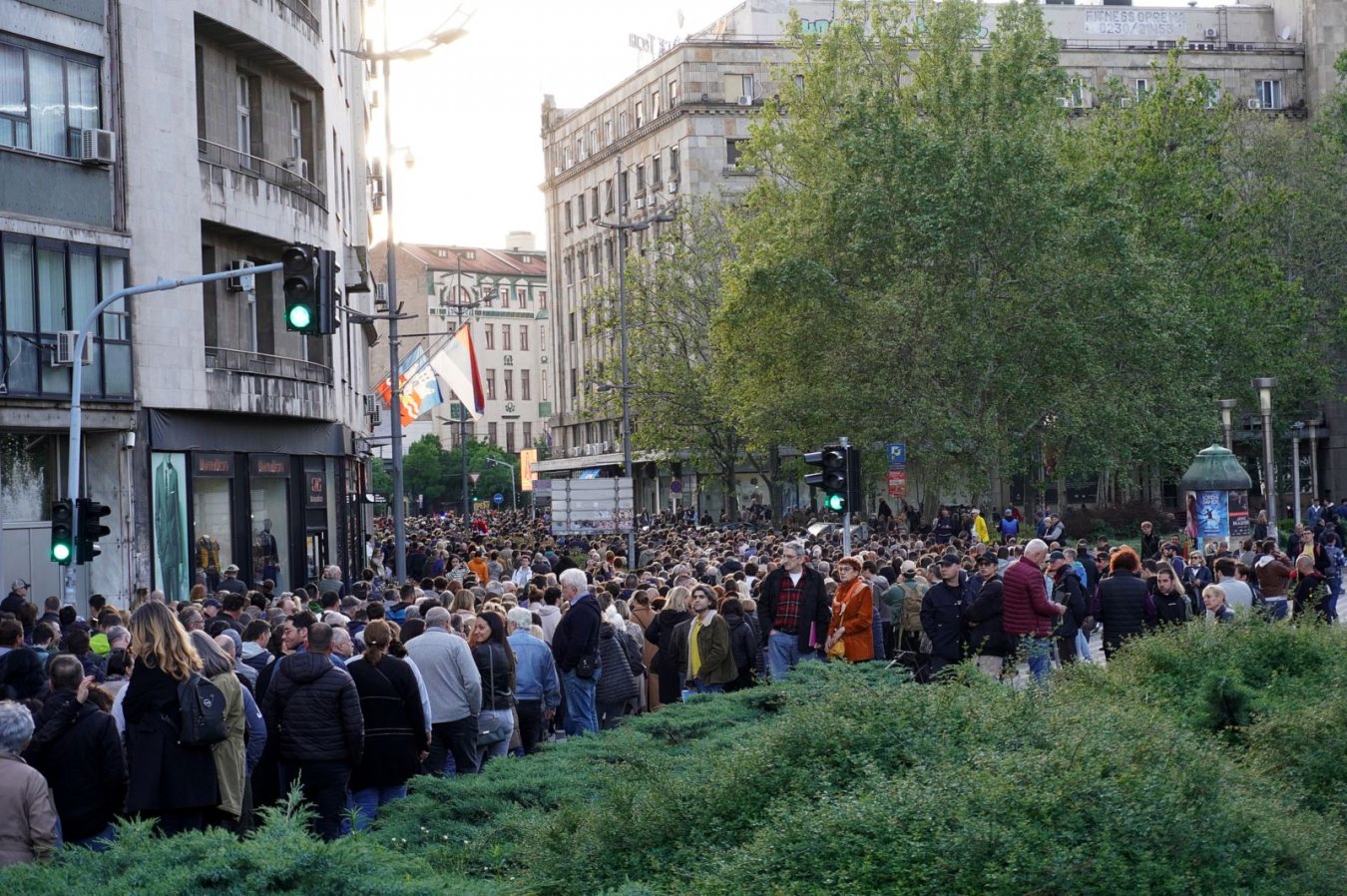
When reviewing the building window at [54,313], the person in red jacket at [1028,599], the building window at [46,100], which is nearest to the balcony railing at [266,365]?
the building window at [54,313]

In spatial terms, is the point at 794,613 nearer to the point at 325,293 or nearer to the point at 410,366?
the point at 325,293

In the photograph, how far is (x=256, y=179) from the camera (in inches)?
1297

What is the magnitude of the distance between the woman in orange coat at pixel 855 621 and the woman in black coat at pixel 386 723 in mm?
6140

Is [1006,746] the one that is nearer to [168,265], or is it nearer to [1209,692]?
[1209,692]

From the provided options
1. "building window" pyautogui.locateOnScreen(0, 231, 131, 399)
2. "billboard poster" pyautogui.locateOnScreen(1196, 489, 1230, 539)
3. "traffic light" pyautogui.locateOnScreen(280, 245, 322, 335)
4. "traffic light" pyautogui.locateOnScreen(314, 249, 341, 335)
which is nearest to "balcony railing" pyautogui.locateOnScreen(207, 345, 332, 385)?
"building window" pyautogui.locateOnScreen(0, 231, 131, 399)

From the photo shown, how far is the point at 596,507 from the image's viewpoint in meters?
39.5

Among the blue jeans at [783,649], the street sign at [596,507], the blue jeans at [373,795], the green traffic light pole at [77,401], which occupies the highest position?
the green traffic light pole at [77,401]

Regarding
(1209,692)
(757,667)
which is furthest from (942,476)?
(1209,692)

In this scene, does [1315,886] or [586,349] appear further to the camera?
[586,349]

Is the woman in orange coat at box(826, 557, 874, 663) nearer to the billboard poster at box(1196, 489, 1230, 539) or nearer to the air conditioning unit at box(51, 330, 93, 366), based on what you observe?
the air conditioning unit at box(51, 330, 93, 366)

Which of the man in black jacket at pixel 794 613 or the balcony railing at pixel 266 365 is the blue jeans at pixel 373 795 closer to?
the man in black jacket at pixel 794 613

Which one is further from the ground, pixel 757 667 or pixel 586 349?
pixel 586 349

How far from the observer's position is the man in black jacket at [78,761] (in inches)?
362

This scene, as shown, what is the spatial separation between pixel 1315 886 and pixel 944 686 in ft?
6.70
